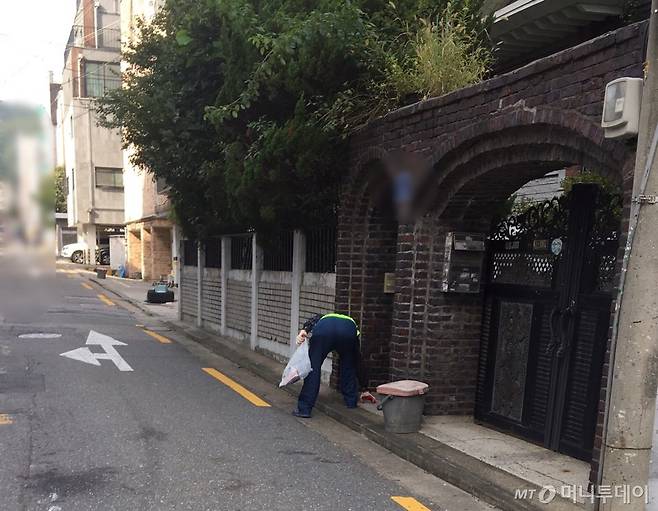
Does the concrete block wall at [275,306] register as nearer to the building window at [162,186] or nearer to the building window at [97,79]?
the building window at [162,186]

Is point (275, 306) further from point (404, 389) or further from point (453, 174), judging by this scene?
point (453, 174)

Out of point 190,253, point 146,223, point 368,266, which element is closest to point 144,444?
point 368,266

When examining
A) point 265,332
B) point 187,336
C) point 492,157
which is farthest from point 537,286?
point 187,336

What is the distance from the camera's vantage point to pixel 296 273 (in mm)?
8633

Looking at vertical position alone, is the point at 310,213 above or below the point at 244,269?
above

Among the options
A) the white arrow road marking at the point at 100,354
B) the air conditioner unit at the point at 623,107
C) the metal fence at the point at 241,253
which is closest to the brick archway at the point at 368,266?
the air conditioner unit at the point at 623,107

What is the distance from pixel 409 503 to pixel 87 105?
1075 centimetres

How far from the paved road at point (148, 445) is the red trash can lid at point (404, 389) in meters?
0.63

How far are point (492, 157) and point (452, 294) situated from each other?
4.97ft

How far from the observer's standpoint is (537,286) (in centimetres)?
534

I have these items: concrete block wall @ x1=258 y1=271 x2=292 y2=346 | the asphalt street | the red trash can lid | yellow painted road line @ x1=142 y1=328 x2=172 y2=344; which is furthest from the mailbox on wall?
yellow painted road line @ x1=142 y1=328 x2=172 y2=344

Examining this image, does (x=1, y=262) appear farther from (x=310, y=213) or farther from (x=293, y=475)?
(x=310, y=213)

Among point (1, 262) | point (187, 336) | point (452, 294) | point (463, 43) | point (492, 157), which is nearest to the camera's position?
point (1, 262)

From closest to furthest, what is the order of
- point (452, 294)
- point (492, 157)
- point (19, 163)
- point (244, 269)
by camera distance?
point (19, 163) < point (492, 157) < point (452, 294) < point (244, 269)
